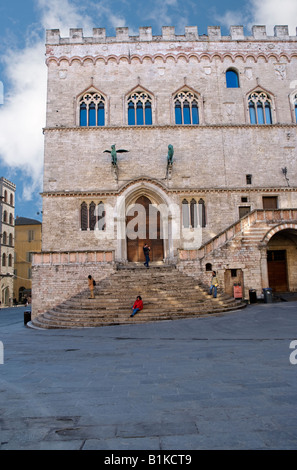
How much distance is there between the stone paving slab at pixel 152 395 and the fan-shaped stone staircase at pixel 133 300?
4208mm

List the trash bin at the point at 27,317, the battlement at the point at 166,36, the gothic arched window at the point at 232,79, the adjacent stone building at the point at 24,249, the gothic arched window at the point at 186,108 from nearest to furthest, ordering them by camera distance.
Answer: the trash bin at the point at 27,317, the gothic arched window at the point at 186,108, the battlement at the point at 166,36, the gothic arched window at the point at 232,79, the adjacent stone building at the point at 24,249

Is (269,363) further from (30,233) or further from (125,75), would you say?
(30,233)

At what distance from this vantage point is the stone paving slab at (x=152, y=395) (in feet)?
9.46

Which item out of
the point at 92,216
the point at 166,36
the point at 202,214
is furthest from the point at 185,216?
the point at 166,36

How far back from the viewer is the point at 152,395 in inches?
161

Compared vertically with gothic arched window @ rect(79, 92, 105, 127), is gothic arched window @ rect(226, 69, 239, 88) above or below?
above

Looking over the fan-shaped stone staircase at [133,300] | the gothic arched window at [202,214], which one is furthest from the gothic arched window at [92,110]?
the fan-shaped stone staircase at [133,300]

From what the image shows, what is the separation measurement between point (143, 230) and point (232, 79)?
13.4 m

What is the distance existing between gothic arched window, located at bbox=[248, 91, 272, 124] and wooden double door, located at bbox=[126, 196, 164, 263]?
10082 mm

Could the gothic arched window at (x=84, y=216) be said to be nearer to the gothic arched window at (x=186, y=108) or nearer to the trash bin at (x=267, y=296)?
the gothic arched window at (x=186, y=108)

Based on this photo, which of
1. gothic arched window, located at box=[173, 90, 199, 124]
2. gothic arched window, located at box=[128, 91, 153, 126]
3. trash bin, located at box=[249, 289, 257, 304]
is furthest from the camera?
gothic arched window, located at box=[173, 90, 199, 124]

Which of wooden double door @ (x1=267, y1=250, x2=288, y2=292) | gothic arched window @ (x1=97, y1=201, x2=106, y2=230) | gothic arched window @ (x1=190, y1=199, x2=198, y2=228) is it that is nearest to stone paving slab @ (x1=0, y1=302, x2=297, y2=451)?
wooden double door @ (x1=267, y1=250, x2=288, y2=292)

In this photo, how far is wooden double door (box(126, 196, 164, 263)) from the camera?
21.4 meters

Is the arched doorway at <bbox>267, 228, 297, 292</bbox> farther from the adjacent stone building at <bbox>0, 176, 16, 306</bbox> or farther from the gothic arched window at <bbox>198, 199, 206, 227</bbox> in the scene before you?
the adjacent stone building at <bbox>0, 176, 16, 306</bbox>
